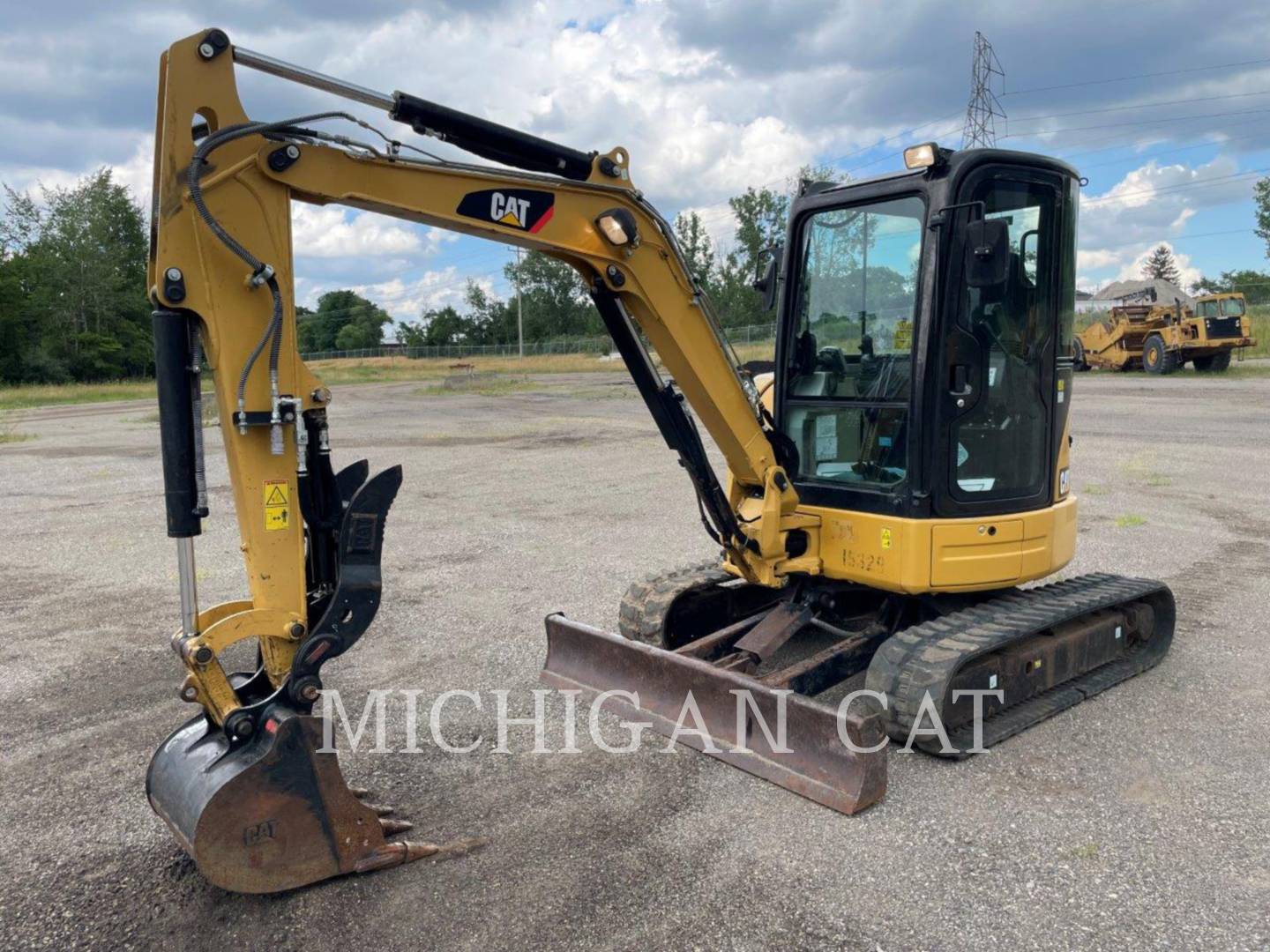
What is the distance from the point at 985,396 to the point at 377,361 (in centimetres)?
7383

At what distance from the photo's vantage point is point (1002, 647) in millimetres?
4949

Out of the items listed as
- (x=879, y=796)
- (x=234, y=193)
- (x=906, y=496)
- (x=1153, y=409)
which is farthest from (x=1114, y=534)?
(x=1153, y=409)

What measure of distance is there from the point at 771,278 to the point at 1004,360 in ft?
4.56

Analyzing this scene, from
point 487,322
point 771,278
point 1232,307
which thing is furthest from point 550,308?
point 771,278

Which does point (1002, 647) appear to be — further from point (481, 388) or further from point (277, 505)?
point (481, 388)

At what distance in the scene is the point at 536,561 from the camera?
8.70m

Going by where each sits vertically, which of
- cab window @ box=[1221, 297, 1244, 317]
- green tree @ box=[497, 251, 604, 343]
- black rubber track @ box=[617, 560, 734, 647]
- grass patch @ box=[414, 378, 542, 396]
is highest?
green tree @ box=[497, 251, 604, 343]

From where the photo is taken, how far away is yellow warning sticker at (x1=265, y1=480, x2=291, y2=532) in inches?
137

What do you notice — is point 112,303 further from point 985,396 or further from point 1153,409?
point 985,396

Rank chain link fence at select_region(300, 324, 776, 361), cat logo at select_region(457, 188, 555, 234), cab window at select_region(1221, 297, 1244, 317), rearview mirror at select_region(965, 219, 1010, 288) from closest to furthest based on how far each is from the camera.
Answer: cat logo at select_region(457, 188, 555, 234) → rearview mirror at select_region(965, 219, 1010, 288) → cab window at select_region(1221, 297, 1244, 317) → chain link fence at select_region(300, 324, 776, 361)

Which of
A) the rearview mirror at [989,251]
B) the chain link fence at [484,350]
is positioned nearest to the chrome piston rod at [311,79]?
the rearview mirror at [989,251]

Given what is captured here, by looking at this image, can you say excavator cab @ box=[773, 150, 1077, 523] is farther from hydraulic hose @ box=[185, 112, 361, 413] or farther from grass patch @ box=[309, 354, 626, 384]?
grass patch @ box=[309, 354, 626, 384]

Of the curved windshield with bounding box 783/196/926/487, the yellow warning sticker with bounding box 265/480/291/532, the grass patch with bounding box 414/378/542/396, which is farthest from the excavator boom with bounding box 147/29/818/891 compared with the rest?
the grass patch with bounding box 414/378/542/396

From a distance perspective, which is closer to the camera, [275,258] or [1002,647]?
[275,258]
